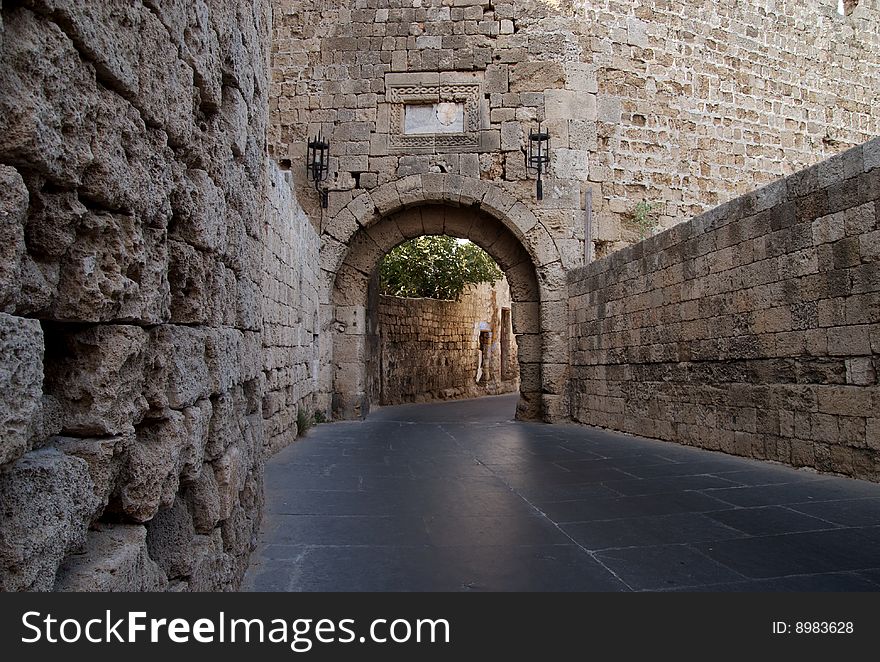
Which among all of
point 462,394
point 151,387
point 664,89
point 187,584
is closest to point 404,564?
point 187,584

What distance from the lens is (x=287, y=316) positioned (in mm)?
6422

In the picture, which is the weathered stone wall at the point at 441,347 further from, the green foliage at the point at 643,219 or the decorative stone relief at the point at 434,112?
the green foliage at the point at 643,219

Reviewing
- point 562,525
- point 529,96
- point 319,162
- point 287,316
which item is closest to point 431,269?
point 319,162

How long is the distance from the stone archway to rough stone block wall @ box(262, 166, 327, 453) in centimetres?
82

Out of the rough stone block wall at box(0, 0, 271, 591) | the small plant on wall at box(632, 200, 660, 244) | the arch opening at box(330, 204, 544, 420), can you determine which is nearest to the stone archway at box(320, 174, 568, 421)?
the arch opening at box(330, 204, 544, 420)

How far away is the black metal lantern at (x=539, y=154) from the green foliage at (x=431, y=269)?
7876 mm

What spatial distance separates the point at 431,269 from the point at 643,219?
8408mm

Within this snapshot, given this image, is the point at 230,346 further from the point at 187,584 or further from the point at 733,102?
the point at 733,102

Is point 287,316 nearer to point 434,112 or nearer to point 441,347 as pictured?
point 434,112

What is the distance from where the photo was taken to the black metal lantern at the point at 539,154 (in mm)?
9047

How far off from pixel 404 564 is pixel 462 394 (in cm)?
1517

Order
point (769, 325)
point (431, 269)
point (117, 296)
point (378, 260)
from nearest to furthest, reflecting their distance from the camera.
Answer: point (117, 296)
point (769, 325)
point (378, 260)
point (431, 269)

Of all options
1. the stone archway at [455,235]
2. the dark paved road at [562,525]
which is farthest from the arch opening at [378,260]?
the dark paved road at [562,525]

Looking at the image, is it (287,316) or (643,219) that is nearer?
(287,316)
